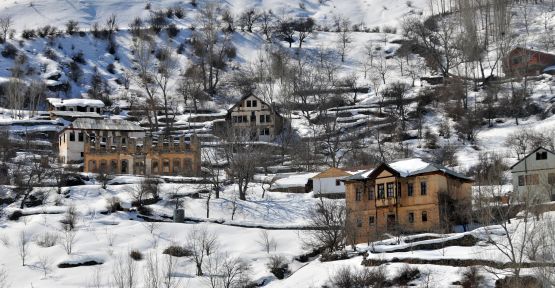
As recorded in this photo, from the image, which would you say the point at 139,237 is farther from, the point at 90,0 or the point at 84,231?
the point at 90,0

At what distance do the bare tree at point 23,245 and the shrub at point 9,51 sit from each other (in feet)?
224

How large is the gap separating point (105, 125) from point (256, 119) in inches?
665

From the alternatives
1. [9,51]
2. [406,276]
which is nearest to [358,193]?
[406,276]

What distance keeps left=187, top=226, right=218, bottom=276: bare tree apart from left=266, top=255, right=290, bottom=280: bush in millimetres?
4050

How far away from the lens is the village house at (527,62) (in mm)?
107125

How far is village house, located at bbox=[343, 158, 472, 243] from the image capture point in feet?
206

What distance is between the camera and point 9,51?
421 ft

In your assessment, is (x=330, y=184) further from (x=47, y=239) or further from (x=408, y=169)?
(x=47, y=239)

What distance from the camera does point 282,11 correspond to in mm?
156625

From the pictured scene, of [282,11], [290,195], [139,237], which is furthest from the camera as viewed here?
[282,11]

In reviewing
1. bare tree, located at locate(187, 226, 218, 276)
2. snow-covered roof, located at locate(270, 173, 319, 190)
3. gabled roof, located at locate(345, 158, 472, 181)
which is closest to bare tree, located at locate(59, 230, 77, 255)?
bare tree, located at locate(187, 226, 218, 276)

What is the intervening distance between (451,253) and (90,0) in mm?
117993

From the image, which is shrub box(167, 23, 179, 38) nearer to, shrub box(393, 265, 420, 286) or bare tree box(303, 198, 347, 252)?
bare tree box(303, 198, 347, 252)

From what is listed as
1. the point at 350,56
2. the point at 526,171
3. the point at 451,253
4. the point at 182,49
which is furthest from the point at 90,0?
the point at 451,253
